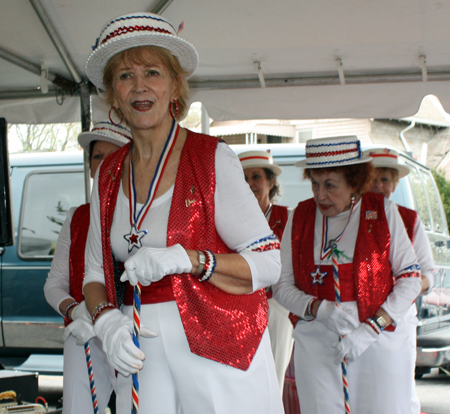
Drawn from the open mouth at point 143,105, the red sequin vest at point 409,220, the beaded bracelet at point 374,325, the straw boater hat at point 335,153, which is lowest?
the beaded bracelet at point 374,325

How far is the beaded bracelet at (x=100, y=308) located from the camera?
6.82 feet

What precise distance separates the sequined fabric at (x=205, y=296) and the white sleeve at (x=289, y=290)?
1407mm

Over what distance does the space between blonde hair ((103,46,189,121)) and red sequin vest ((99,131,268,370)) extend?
0.28m

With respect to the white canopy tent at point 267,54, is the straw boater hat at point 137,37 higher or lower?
lower

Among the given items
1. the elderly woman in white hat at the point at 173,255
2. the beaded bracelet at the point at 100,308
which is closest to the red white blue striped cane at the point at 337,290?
the elderly woman in white hat at the point at 173,255

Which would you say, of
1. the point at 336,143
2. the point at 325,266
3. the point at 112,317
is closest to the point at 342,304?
the point at 325,266

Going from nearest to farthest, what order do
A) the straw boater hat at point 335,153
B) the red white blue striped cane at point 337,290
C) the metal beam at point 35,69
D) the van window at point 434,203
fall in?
the red white blue striped cane at point 337,290 → the straw boater hat at point 335,153 → the metal beam at point 35,69 → the van window at point 434,203

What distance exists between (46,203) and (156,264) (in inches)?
216

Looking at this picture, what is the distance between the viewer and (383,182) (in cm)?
512

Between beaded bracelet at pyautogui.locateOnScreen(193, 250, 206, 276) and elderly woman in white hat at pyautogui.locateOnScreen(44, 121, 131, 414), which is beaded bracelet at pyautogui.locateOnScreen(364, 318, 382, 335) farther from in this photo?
beaded bracelet at pyautogui.locateOnScreen(193, 250, 206, 276)

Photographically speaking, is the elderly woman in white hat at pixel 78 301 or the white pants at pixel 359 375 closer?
the elderly woman in white hat at pixel 78 301

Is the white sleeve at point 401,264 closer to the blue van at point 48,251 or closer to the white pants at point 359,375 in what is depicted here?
the white pants at point 359,375

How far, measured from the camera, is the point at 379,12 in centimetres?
363

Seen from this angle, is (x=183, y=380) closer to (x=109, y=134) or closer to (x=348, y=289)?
(x=348, y=289)
